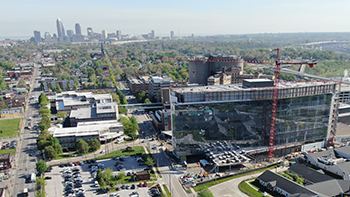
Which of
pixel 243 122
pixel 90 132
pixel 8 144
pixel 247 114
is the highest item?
pixel 247 114

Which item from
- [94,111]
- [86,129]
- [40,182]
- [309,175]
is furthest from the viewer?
[94,111]

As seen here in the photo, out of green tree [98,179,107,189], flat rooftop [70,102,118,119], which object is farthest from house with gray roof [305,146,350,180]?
flat rooftop [70,102,118,119]

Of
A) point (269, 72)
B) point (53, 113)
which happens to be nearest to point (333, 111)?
point (53, 113)

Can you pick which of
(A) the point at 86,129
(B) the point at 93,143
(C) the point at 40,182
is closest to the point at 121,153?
(B) the point at 93,143

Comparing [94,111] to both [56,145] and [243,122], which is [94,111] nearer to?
[56,145]

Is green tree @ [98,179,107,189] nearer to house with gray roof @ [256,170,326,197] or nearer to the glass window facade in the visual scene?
the glass window facade
